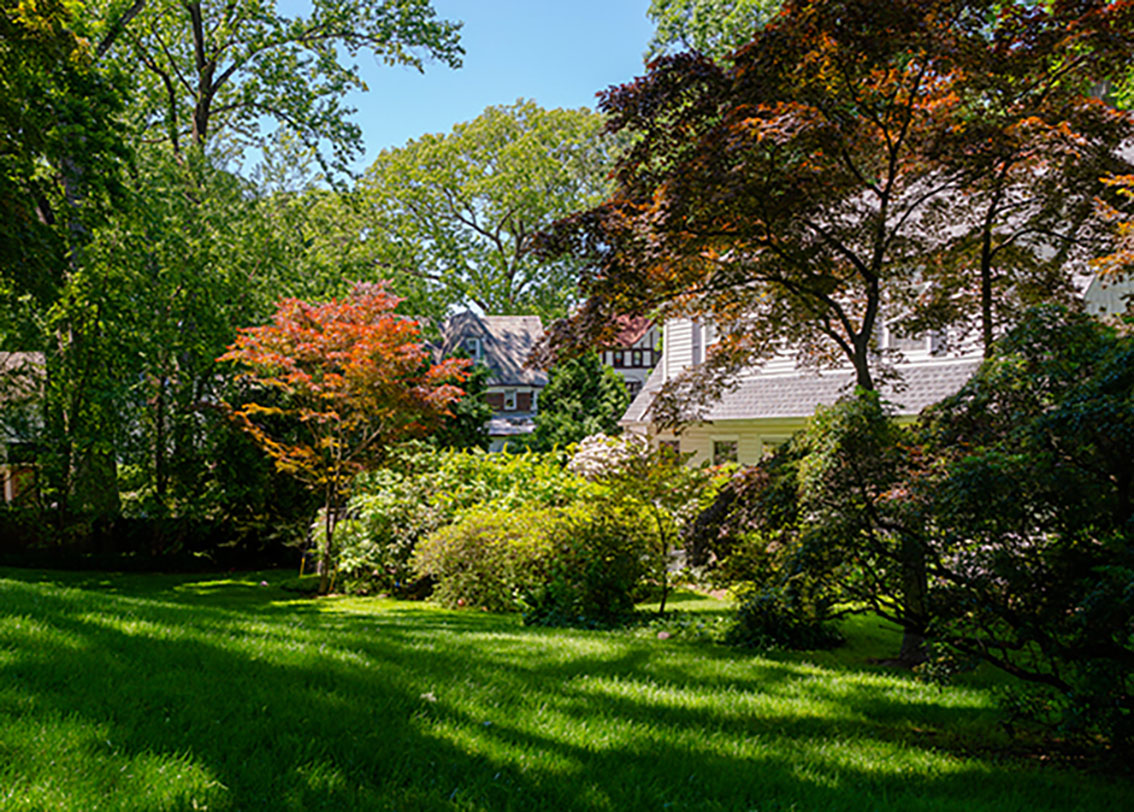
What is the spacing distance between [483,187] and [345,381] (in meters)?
33.1

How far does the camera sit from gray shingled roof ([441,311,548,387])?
45.5 meters

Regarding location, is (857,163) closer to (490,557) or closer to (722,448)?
(490,557)

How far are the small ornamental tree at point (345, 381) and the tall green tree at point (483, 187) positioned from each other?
28591mm

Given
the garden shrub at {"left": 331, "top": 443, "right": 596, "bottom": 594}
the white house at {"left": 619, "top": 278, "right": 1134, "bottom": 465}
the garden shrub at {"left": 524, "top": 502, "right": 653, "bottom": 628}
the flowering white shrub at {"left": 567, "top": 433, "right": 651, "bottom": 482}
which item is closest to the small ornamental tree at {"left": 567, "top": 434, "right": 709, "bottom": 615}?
the flowering white shrub at {"left": 567, "top": 433, "right": 651, "bottom": 482}

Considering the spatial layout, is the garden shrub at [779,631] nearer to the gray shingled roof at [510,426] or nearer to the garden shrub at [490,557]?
the garden shrub at [490,557]

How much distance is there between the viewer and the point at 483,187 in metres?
43.4

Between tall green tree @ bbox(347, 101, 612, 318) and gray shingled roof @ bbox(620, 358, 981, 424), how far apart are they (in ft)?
90.3

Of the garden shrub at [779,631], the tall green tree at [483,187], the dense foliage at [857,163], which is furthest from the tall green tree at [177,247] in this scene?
the tall green tree at [483,187]

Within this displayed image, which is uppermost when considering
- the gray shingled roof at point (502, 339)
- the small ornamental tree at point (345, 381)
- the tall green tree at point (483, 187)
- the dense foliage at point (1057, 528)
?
the tall green tree at point (483, 187)

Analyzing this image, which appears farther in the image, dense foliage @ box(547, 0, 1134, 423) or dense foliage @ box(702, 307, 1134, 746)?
dense foliage @ box(547, 0, 1134, 423)

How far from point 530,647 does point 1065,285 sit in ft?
22.5

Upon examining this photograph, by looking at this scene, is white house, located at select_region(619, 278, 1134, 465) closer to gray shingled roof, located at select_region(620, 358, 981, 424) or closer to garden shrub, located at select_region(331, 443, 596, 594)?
gray shingled roof, located at select_region(620, 358, 981, 424)

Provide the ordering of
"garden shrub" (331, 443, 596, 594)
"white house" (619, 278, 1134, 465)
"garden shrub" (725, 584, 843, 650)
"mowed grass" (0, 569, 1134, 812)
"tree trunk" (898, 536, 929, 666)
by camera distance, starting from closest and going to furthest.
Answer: "mowed grass" (0, 569, 1134, 812) < "tree trunk" (898, 536, 929, 666) < "garden shrub" (725, 584, 843, 650) < "garden shrub" (331, 443, 596, 594) < "white house" (619, 278, 1134, 465)

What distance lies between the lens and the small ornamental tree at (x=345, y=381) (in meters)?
A: 12.8
